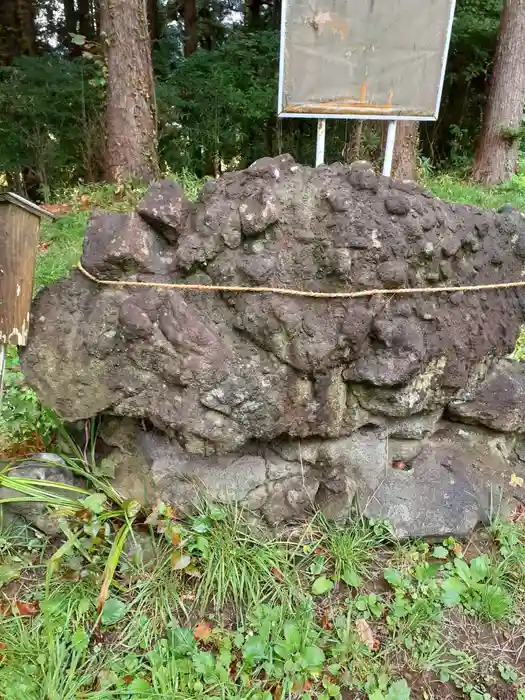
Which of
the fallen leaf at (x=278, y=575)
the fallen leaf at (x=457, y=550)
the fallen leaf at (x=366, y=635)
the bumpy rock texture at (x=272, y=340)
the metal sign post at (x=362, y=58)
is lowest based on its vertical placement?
the fallen leaf at (x=366, y=635)

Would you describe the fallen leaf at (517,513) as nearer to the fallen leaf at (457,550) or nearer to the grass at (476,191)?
the fallen leaf at (457,550)

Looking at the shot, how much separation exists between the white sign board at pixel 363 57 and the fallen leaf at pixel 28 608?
3.83 metres

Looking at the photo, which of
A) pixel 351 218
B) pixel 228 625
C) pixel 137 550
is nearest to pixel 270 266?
pixel 351 218

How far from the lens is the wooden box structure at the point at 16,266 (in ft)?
6.75

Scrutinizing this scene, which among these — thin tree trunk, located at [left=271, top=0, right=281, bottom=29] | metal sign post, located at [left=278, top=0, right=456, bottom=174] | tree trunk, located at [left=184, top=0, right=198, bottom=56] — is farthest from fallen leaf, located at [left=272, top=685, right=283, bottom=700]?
tree trunk, located at [left=184, top=0, right=198, bottom=56]

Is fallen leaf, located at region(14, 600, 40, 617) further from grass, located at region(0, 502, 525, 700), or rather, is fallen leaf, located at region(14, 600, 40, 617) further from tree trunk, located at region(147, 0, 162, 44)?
tree trunk, located at region(147, 0, 162, 44)

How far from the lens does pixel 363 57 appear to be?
447cm

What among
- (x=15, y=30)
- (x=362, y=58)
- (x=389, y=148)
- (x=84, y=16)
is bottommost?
(x=389, y=148)

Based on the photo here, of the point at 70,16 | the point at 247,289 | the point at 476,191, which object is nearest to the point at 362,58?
the point at 247,289

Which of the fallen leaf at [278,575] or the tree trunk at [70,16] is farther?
the tree trunk at [70,16]

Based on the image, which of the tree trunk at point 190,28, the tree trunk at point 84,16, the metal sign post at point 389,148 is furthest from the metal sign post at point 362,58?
the tree trunk at point 84,16

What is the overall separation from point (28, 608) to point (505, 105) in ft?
27.3

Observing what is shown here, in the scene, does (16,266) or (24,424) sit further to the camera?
(24,424)

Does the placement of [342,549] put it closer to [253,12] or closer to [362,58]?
[362,58]
